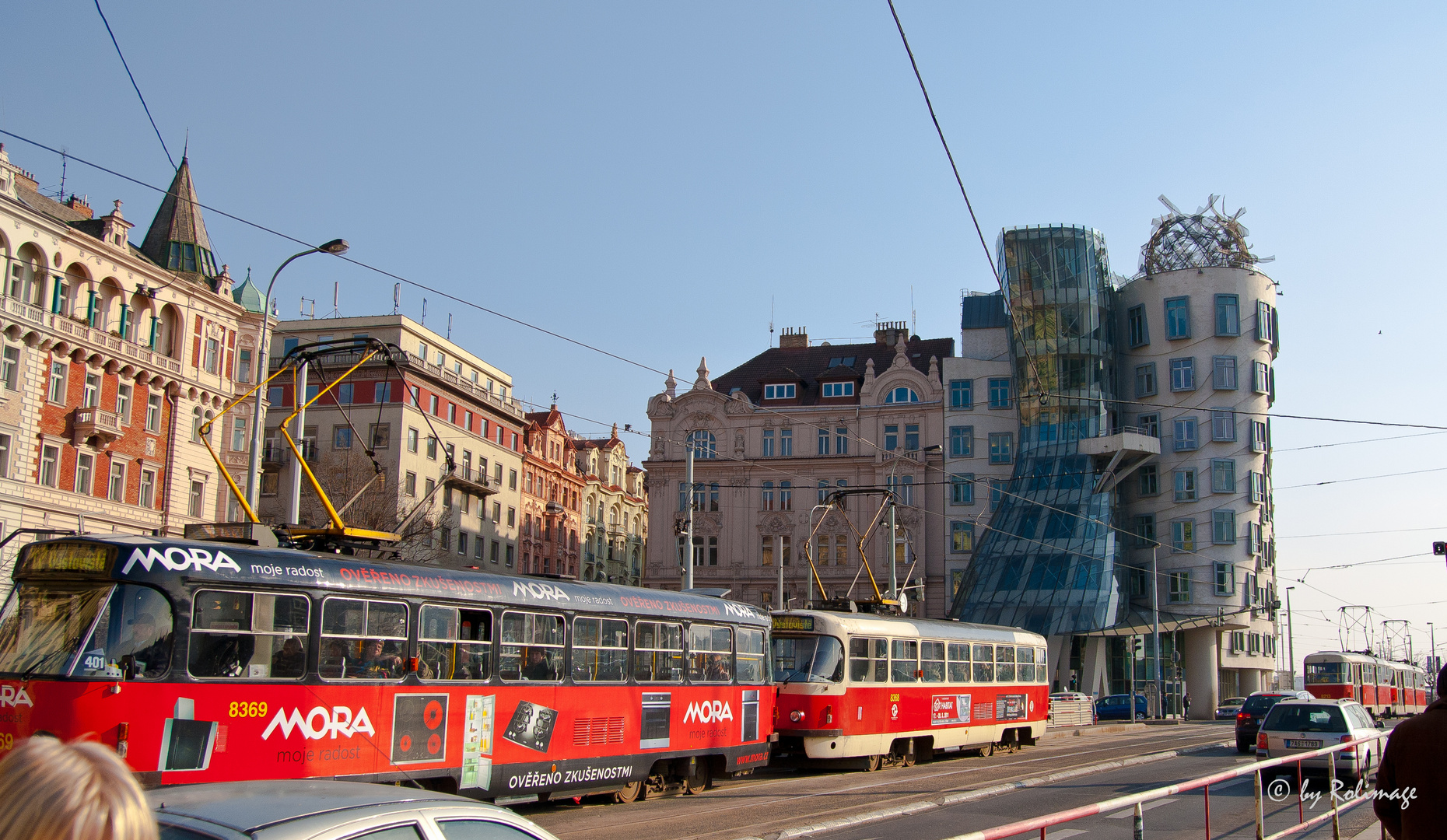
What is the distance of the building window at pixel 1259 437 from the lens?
64.8 m

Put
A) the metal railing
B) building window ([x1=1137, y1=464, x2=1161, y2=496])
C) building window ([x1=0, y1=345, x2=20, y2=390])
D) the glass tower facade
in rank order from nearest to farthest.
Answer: the metal railing, building window ([x1=0, y1=345, x2=20, y2=390]), the glass tower facade, building window ([x1=1137, y1=464, x2=1161, y2=496])

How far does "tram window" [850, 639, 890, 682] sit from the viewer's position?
78.9 feet

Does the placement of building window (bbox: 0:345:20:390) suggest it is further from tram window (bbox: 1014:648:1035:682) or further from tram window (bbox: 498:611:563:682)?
tram window (bbox: 1014:648:1035:682)

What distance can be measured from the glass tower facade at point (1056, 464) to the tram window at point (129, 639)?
52.0 m

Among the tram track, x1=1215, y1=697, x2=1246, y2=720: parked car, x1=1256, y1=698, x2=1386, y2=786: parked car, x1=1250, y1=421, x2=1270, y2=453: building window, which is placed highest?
x1=1250, y1=421, x2=1270, y2=453: building window

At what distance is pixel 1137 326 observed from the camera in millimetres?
68688

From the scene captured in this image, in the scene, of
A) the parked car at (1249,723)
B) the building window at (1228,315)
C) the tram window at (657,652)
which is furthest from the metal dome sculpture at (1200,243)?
the tram window at (657,652)

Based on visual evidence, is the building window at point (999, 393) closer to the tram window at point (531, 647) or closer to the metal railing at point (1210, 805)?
the metal railing at point (1210, 805)

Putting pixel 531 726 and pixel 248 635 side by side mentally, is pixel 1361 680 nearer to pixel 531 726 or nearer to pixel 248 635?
pixel 531 726

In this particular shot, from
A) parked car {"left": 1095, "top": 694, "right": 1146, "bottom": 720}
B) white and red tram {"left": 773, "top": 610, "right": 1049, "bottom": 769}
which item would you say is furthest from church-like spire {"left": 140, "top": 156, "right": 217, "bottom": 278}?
parked car {"left": 1095, "top": 694, "right": 1146, "bottom": 720}

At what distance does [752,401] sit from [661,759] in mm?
60517

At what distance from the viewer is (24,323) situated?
3784 centimetres

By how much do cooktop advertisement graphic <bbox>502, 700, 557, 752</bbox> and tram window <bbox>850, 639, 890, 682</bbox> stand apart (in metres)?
9.43

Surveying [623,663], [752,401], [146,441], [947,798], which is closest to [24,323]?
[146,441]
